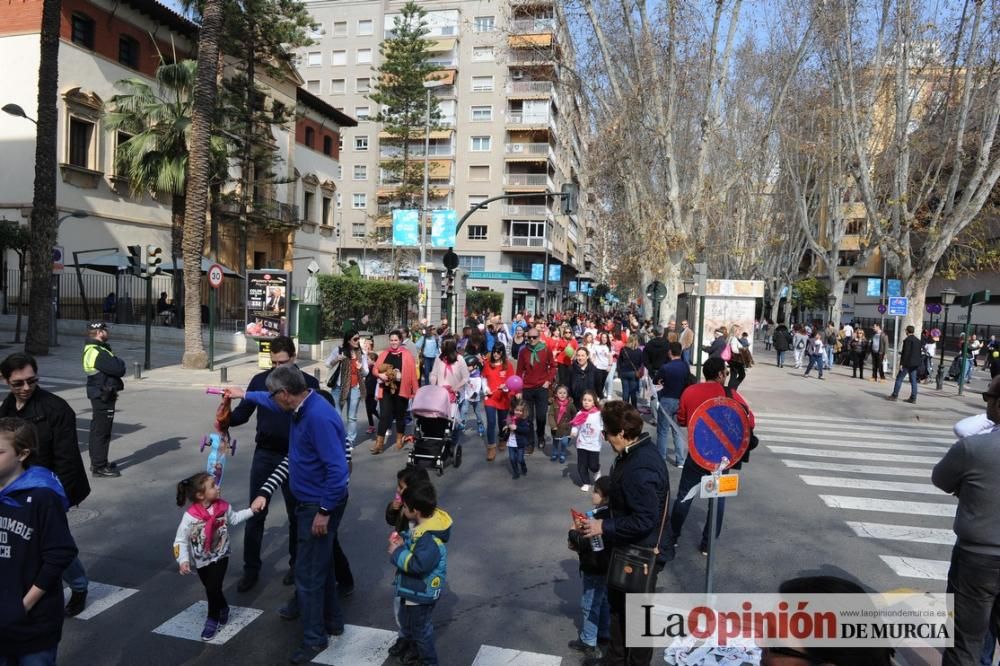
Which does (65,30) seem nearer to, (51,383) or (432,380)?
(51,383)

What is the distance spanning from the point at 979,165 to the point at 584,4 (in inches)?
463

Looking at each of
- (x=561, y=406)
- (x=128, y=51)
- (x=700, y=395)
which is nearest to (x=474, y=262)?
(x=128, y=51)

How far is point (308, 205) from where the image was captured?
42188mm

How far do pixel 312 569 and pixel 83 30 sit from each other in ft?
97.7

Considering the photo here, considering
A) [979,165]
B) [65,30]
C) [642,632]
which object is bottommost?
[642,632]

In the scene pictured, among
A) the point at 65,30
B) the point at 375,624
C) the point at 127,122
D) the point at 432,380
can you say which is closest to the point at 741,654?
the point at 375,624

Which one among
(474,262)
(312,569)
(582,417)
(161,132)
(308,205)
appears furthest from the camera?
(474,262)

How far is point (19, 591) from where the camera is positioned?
2.75m

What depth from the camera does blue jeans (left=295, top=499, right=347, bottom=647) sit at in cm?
400

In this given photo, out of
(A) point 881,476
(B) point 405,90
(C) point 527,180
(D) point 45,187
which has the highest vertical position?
(B) point 405,90

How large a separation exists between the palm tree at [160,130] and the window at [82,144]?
1.50 m

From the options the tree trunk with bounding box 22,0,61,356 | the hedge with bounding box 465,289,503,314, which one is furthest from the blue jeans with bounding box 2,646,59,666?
the hedge with bounding box 465,289,503,314

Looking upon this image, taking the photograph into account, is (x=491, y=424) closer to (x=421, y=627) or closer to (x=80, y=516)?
(x=80, y=516)

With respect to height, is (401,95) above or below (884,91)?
above
